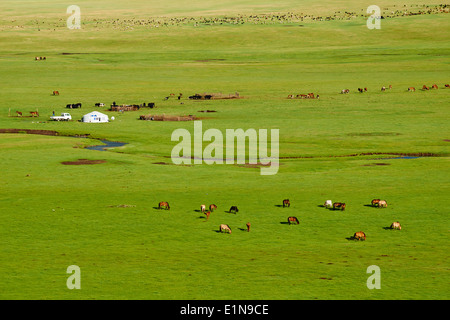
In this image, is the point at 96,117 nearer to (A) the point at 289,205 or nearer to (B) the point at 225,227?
(A) the point at 289,205

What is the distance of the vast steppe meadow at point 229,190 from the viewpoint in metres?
29.4

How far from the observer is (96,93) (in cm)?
10294

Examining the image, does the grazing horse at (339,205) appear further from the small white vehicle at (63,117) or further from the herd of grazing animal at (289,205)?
the small white vehicle at (63,117)

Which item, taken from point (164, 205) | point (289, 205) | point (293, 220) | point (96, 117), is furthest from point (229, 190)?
point (96, 117)

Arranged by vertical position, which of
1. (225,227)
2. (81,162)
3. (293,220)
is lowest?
(225,227)

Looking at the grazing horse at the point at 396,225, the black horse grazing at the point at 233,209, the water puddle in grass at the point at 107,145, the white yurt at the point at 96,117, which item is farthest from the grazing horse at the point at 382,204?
the white yurt at the point at 96,117

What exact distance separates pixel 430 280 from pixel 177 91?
7834 centimetres

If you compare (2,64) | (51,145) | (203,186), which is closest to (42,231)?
(203,186)

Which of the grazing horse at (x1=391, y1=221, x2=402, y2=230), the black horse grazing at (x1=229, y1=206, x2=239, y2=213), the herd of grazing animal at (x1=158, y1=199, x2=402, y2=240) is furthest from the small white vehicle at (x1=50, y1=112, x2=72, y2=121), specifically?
the grazing horse at (x1=391, y1=221, x2=402, y2=230)

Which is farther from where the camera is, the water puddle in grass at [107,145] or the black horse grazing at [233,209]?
the water puddle in grass at [107,145]

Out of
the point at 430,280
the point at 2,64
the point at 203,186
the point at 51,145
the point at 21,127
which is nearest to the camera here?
the point at 430,280

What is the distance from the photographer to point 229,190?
154 ft
